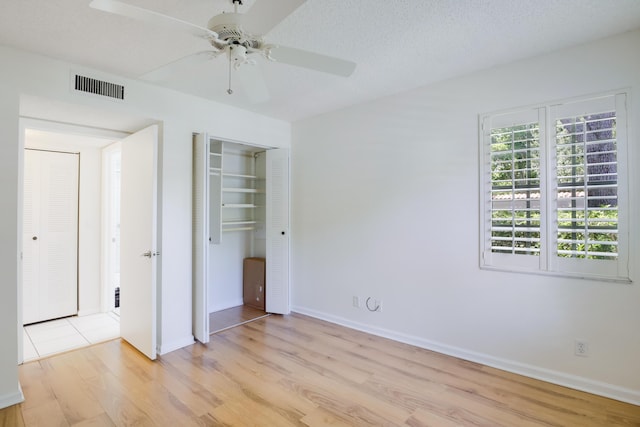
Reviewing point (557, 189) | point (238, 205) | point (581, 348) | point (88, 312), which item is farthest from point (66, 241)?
point (581, 348)

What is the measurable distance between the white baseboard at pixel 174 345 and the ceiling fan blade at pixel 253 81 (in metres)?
2.39

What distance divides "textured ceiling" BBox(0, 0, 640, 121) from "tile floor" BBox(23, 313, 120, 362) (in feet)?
8.42

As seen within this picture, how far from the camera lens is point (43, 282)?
152 inches

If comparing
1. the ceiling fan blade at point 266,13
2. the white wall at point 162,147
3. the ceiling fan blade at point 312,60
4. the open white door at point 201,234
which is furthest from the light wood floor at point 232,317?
the ceiling fan blade at point 266,13

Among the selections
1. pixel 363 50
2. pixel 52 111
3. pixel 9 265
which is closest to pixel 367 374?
pixel 363 50

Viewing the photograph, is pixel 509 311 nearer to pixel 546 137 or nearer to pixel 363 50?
pixel 546 137

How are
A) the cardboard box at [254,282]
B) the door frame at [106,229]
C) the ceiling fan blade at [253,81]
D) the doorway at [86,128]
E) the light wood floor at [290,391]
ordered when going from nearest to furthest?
the ceiling fan blade at [253,81]
the light wood floor at [290,391]
the doorway at [86,128]
the door frame at [106,229]
the cardboard box at [254,282]

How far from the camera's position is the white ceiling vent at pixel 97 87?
2.59 metres

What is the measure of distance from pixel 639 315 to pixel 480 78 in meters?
2.07

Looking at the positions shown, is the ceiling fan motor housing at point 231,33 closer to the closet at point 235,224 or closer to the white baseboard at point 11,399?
the closet at point 235,224

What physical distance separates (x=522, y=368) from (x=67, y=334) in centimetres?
432

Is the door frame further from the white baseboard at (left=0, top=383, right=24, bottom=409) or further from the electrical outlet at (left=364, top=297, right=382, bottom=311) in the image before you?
the electrical outlet at (left=364, top=297, right=382, bottom=311)

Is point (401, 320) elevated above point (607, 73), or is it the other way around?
point (607, 73)

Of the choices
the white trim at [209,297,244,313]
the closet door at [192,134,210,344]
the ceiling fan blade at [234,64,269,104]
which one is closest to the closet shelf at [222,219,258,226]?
the closet door at [192,134,210,344]
